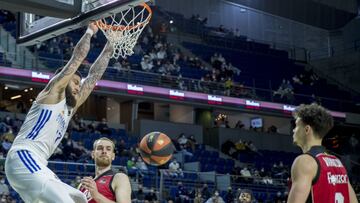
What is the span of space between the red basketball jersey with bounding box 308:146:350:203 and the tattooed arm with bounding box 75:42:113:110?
2.27 m

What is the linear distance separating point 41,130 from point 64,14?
6.25ft

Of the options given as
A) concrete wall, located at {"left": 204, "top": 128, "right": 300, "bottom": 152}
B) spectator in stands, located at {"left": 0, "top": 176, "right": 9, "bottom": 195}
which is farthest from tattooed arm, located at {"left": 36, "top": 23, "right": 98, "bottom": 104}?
concrete wall, located at {"left": 204, "top": 128, "right": 300, "bottom": 152}

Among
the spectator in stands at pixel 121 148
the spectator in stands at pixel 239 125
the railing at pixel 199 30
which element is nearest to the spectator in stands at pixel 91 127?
the spectator in stands at pixel 121 148

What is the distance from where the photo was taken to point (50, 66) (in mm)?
19422

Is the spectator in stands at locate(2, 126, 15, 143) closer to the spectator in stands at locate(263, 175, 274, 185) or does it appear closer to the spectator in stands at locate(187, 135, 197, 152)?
the spectator in stands at locate(187, 135, 197, 152)

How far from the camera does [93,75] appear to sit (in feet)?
19.2

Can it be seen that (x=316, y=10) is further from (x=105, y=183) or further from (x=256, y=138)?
(x=105, y=183)

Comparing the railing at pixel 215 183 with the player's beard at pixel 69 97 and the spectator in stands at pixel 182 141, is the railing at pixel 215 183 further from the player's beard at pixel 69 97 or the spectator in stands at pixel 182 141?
the player's beard at pixel 69 97

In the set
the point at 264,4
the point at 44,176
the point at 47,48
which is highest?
the point at 264,4

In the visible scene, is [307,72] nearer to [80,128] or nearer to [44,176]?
[80,128]

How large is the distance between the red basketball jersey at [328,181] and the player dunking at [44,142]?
5.55 ft

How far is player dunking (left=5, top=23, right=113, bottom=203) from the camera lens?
4641mm

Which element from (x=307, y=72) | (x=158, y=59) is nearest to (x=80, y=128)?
(x=158, y=59)

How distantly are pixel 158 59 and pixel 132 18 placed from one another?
10.3 m
